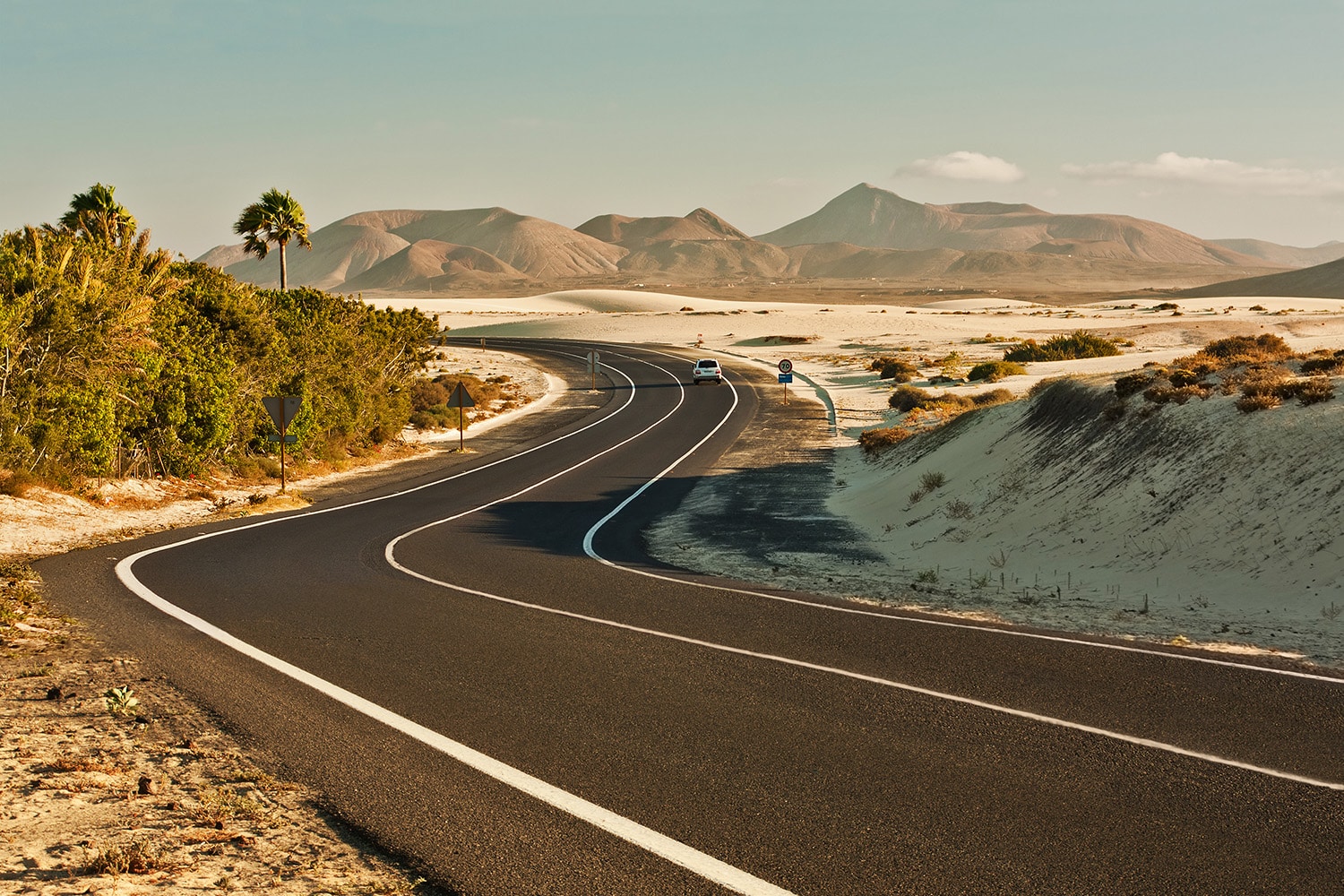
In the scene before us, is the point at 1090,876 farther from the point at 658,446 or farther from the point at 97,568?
the point at 658,446

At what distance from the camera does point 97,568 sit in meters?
16.0

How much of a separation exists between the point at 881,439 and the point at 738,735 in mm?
25078

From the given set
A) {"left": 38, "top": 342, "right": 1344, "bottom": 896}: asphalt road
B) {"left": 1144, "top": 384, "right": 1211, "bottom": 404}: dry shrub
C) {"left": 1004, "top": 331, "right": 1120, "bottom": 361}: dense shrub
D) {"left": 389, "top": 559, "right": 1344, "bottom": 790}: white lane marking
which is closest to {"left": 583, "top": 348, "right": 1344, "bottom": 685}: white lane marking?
{"left": 38, "top": 342, "right": 1344, "bottom": 896}: asphalt road

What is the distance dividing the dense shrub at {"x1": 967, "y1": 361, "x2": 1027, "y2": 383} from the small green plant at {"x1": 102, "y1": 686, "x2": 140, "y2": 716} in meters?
45.3

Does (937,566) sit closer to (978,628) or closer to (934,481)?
(978,628)

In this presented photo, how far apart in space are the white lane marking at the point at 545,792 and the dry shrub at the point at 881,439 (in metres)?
23.4

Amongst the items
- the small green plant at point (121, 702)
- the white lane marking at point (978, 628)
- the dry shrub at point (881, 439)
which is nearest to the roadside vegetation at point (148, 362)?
the white lane marking at point (978, 628)

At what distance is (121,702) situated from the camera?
28.3 feet

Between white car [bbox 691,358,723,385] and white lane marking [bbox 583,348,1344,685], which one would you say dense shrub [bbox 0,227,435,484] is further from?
white car [bbox 691,358,723,385]

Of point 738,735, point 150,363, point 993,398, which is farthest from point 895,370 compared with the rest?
point 738,735

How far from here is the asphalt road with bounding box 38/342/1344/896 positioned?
5.86 metres

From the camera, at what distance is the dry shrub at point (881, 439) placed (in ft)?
104

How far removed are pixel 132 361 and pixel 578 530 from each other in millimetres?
11894

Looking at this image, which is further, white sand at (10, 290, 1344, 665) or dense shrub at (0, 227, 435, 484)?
dense shrub at (0, 227, 435, 484)
